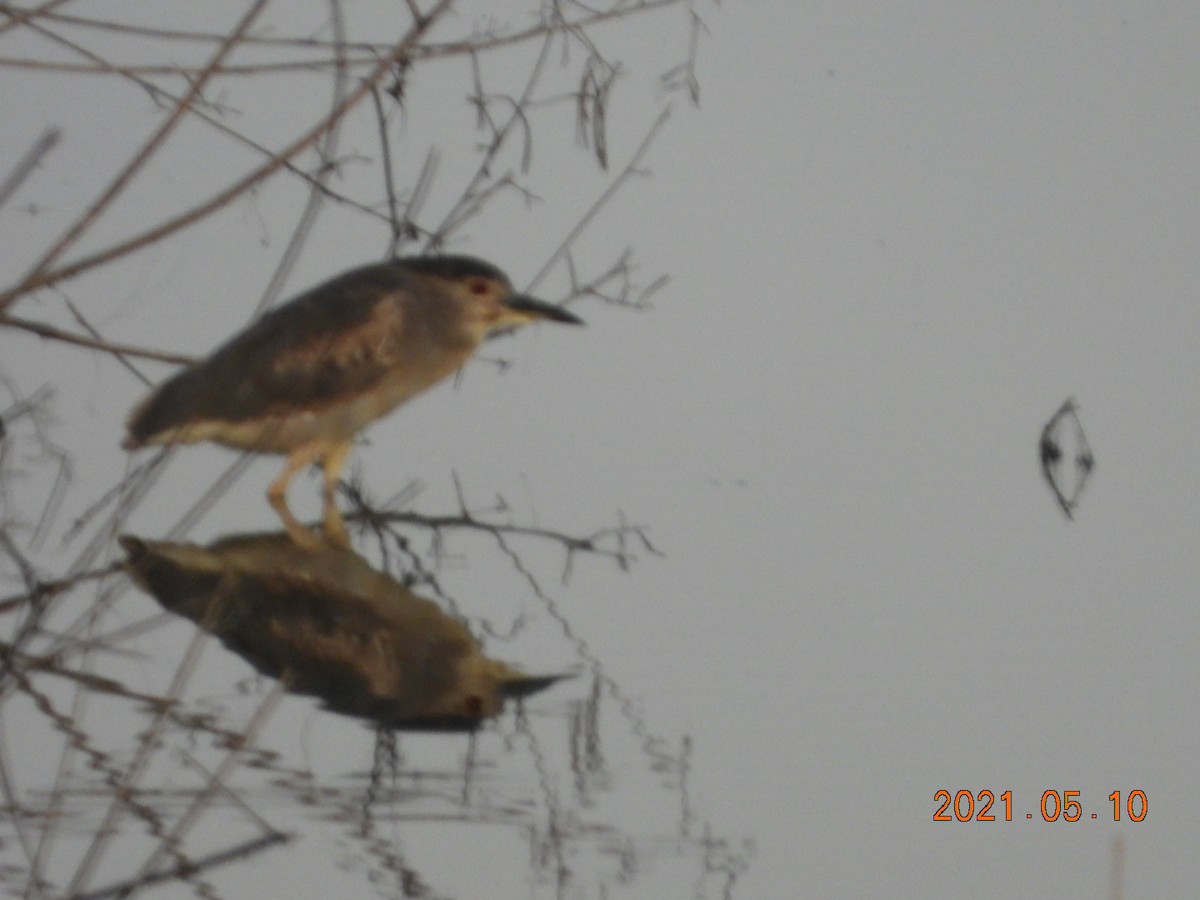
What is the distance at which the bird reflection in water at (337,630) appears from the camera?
3.13m

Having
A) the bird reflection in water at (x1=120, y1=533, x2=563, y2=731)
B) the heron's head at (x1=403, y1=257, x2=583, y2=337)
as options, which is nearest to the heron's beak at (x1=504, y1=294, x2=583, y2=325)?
the heron's head at (x1=403, y1=257, x2=583, y2=337)

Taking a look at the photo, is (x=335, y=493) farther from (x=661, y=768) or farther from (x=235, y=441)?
(x=661, y=768)

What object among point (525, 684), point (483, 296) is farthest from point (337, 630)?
point (483, 296)

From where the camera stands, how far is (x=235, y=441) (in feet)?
15.2

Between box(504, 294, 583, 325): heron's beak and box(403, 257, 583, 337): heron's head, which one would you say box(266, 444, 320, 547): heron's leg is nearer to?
box(403, 257, 583, 337): heron's head

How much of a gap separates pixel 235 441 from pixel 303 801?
2.07m

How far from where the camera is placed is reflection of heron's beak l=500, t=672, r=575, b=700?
3252mm

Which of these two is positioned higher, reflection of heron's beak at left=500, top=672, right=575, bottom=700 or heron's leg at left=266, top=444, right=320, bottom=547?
heron's leg at left=266, top=444, right=320, bottom=547

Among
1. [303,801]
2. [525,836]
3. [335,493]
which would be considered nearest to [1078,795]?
[525,836]

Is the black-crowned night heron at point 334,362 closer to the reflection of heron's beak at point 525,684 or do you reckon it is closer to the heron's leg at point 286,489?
the heron's leg at point 286,489

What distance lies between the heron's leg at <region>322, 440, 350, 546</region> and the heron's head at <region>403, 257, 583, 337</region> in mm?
469

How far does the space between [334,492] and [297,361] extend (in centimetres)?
32

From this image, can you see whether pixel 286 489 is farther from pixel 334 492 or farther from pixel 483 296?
pixel 483 296

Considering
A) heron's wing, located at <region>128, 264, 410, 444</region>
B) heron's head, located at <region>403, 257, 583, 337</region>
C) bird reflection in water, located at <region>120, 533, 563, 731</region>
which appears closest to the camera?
bird reflection in water, located at <region>120, 533, 563, 731</region>
